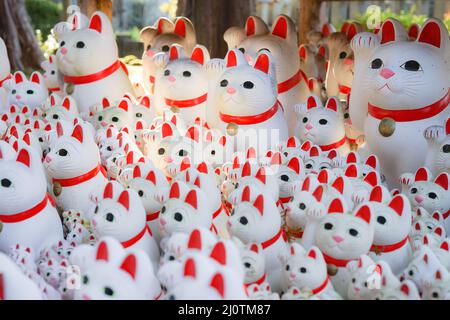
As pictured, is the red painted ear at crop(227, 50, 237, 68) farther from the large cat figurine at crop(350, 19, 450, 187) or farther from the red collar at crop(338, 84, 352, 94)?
the red collar at crop(338, 84, 352, 94)

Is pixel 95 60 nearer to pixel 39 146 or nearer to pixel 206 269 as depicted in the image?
pixel 39 146

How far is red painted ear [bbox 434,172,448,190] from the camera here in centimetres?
192

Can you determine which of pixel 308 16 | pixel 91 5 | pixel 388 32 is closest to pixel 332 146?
pixel 388 32

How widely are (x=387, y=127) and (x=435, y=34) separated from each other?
0.39 meters

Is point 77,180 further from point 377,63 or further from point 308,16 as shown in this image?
point 308,16

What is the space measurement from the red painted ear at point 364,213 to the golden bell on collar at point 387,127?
2.69 feet

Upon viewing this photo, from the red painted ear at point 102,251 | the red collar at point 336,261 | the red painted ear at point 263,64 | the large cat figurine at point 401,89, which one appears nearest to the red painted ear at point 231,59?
the red painted ear at point 263,64

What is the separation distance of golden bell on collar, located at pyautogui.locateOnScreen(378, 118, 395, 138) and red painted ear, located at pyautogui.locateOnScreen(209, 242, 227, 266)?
1.24 m

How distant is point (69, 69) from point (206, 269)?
1.86 metres

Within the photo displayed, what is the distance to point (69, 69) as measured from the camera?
276 centimetres

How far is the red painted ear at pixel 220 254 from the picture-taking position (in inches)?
48.6

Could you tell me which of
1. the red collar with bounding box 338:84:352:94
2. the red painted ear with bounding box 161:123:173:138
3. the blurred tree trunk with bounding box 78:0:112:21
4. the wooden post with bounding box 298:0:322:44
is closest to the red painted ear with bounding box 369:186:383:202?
the red painted ear with bounding box 161:123:173:138

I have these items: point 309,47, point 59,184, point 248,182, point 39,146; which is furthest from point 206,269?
point 309,47

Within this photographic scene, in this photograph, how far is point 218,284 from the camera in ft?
Result: 3.78
